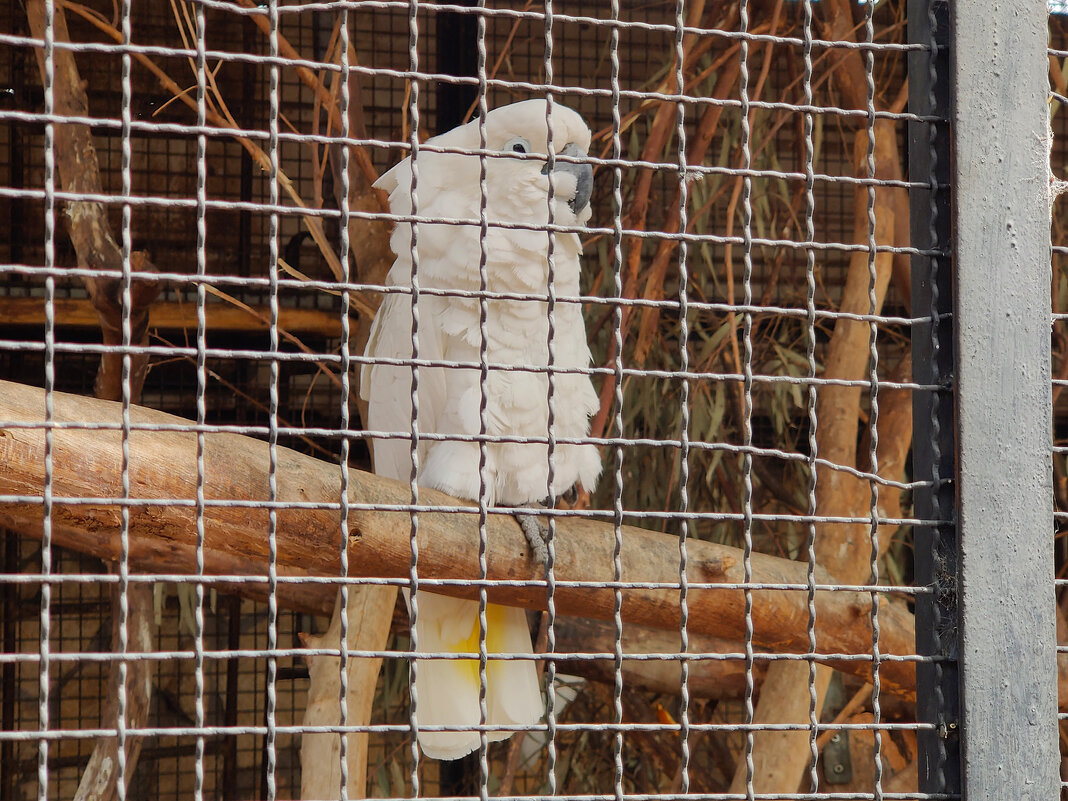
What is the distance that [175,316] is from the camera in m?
2.43

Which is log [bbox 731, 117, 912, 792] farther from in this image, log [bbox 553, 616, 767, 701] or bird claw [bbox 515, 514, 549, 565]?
bird claw [bbox 515, 514, 549, 565]

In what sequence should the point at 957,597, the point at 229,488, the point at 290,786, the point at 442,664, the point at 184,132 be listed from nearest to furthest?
the point at 184,132, the point at 957,597, the point at 229,488, the point at 442,664, the point at 290,786

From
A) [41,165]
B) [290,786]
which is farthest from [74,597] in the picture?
[41,165]

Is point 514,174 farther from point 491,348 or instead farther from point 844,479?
point 844,479

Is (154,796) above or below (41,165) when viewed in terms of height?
below

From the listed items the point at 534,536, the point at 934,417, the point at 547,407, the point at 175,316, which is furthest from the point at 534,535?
the point at 175,316

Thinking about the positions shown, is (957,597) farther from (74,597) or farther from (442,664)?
(74,597)

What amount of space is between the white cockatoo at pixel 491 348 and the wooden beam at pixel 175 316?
20.9 inches

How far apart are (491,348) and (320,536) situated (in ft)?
2.05

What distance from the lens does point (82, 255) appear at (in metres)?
1.68

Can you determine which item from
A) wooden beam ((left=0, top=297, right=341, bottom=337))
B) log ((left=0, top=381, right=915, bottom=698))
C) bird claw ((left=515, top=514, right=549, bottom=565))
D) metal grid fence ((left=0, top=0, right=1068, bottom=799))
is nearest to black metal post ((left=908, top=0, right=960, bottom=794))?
metal grid fence ((left=0, top=0, right=1068, bottom=799))

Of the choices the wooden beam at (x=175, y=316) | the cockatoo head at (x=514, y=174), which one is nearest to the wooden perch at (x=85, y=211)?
the cockatoo head at (x=514, y=174)

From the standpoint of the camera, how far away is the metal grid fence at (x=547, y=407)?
806mm

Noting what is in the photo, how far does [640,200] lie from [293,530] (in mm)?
1028
